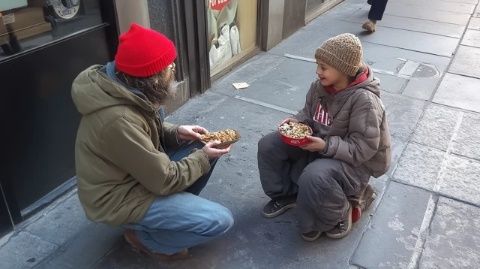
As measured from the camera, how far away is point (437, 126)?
3963 millimetres

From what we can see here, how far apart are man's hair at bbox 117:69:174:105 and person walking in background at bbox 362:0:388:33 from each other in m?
4.79

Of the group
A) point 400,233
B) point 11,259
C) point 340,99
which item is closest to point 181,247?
point 11,259

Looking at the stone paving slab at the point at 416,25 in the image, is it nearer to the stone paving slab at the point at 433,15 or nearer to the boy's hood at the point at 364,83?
the stone paving slab at the point at 433,15

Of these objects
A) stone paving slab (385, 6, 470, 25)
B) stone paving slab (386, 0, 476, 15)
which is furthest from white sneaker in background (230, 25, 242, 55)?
stone paving slab (386, 0, 476, 15)

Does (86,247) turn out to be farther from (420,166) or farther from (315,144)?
(420,166)

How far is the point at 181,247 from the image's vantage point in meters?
2.37

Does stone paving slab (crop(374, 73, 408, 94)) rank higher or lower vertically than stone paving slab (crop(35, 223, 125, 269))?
lower

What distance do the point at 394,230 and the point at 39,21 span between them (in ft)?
8.08

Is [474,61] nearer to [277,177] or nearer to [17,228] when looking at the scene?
[277,177]

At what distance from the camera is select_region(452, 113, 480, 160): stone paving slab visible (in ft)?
11.8

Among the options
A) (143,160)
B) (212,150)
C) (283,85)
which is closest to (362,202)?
(212,150)

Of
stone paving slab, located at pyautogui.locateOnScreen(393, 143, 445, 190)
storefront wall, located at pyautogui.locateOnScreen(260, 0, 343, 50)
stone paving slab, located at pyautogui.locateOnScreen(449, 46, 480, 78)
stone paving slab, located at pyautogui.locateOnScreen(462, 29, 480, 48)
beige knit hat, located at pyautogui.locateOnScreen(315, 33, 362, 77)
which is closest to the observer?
beige knit hat, located at pyautogui.locateOnScreen(315, 33, 362, 77)

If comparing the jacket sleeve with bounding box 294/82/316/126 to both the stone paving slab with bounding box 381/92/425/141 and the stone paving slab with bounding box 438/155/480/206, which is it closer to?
the stone paving slab with bounding box 438/155/480/206

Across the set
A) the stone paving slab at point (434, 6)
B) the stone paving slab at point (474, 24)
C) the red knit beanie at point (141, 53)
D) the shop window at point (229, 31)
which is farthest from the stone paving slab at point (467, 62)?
the red knit beanie at point (141, 53)
